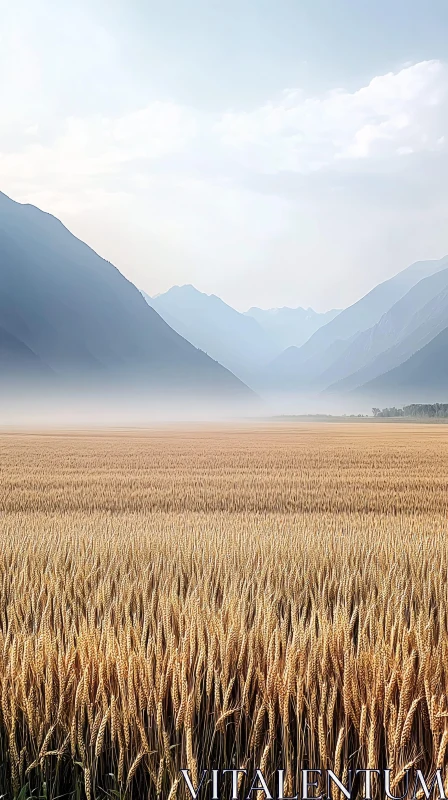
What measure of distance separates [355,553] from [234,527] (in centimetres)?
210

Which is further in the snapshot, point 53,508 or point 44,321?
point 44,321

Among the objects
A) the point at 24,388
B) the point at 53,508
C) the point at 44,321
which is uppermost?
the point at 44,321

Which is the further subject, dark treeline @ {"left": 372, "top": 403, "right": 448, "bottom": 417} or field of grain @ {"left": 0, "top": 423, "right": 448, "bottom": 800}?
dark treeline @ {"left": 372, "top": 403, "right": 448, "bottom": 417}

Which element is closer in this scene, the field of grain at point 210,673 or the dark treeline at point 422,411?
the field of grain at point 210,673

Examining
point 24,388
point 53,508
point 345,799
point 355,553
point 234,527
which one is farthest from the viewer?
point 24,388

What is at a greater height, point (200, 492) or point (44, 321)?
point (44, 321)

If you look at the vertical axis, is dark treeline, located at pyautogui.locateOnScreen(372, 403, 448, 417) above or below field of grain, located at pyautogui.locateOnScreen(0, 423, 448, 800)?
above

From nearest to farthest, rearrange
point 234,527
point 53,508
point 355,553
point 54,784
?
point 54,784
point 355,553
point 234,527
point 53,508

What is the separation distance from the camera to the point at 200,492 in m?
11.5

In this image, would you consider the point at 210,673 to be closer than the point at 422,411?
Yes

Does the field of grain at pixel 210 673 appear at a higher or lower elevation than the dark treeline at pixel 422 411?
lower


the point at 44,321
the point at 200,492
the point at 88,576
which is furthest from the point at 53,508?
the point at 44,321

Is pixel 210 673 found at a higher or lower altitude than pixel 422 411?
lower

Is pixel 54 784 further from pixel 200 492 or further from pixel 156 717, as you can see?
pixel 200 492
